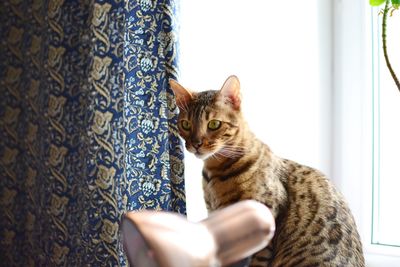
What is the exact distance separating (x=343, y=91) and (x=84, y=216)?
95cm

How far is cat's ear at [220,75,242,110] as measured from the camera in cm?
113

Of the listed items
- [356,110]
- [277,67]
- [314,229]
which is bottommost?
[314,229]

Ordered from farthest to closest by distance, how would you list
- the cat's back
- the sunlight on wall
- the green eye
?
1. the sunlight on wall
2. the green eye
3. the cat's back

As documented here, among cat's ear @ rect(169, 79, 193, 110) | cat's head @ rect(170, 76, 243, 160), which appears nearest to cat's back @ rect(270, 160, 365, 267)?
cat's head @ rect(170, 76, 243, 160)

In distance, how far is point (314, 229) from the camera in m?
1.09

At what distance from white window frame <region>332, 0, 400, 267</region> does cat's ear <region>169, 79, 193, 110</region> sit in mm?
655

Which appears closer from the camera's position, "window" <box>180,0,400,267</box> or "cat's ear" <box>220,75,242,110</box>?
"cat's ear" <box>220,75,242,110</box>

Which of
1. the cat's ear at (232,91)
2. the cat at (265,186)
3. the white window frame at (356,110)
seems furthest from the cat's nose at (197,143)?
the white window frame at (356,110)

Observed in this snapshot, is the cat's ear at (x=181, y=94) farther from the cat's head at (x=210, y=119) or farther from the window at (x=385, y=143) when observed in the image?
the window at (x=385, y=143)

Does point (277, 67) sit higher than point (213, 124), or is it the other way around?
point (277, 67)

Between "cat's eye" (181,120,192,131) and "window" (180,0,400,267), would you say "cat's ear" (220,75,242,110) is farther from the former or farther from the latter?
"window" (180,0,400,267)

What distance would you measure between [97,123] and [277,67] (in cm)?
69

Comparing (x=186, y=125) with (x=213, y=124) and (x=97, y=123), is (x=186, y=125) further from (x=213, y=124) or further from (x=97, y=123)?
(x=97, y=123)

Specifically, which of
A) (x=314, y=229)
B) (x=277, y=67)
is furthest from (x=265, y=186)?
(x=277, y=67)
